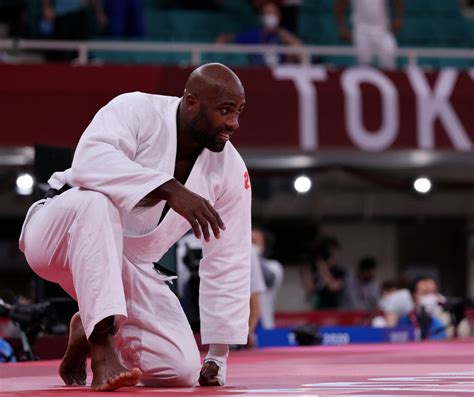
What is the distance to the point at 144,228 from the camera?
400cm

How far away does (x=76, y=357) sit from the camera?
4098mm

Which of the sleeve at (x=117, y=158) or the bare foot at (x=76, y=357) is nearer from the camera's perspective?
the sleeve at (x=117, y=158)

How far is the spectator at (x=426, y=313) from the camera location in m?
9.77

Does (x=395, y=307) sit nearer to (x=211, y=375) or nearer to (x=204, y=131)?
(x=211, y=375)

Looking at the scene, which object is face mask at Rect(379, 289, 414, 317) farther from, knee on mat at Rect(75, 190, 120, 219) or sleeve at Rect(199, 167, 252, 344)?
knee on mat at Rect(75, 190, 120, 219)

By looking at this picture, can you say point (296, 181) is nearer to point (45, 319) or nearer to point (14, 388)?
point (45, 319)

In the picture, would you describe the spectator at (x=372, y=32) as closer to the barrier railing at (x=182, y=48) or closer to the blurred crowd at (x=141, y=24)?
the blurred crowd at (x=141, y=24)

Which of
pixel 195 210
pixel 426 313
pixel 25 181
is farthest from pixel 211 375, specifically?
pixel 25 181

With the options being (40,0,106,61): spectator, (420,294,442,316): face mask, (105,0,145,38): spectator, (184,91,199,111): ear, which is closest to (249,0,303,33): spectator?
(105,0,145,38): spectator

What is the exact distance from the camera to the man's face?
12.5 ft

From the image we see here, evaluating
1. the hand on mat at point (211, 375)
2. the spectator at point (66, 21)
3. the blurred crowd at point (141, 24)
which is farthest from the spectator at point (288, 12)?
the hand on mat at point (211, 375)

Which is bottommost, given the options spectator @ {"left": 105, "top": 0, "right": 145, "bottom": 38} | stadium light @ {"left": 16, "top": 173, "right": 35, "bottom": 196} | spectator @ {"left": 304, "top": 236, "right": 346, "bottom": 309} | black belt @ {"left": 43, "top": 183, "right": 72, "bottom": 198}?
black belt @ {"left": 43, "top": 183, "right": 72, "bottom": 198}

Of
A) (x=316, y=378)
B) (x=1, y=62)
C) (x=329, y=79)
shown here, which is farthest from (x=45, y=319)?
(x=329, y=79)

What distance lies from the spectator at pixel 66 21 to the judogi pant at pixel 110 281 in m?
8.06
